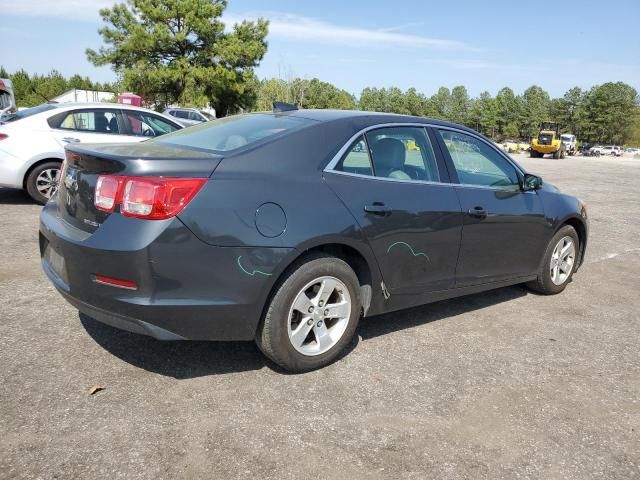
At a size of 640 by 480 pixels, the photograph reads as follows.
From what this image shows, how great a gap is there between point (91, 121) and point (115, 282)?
6099mm

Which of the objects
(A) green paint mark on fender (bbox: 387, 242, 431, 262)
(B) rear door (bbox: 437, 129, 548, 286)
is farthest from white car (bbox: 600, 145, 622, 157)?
(A) green paint mark on fender (bbox: 387, 242, 431, 262)

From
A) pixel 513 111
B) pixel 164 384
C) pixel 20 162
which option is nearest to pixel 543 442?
pixel 164 384

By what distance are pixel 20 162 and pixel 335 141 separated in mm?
5951

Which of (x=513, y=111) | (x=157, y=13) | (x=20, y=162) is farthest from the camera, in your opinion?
(x=513, y=111)

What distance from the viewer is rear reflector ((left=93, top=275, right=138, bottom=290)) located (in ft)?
9.39

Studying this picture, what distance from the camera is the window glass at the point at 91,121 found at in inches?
317

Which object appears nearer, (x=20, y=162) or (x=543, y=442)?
(x=543, y=442)

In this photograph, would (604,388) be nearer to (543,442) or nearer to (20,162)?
(543,442)

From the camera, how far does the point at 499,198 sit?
4461 mm

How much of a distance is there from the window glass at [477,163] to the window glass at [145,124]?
535 cm

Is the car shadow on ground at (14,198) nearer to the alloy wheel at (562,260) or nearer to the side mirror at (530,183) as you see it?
the side mirror at (530,183)

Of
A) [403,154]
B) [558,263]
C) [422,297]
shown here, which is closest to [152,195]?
[403,154]

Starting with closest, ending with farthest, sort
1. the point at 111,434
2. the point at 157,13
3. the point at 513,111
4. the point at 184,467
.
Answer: the point at 184,467 → the point at 111,434 → the point at 157,13 → the point at 513,111

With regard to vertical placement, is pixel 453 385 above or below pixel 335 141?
below
